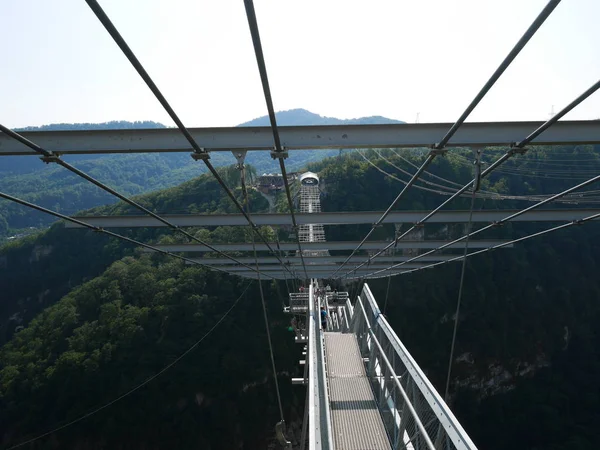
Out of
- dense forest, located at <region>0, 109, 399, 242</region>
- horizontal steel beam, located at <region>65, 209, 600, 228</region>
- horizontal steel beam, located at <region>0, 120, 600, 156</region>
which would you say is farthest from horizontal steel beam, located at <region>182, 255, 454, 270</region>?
dense forest, located at <region>0, 109, 399, 242</region>

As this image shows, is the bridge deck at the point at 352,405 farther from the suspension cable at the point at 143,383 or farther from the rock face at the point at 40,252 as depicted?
the rock face at the point at 40,252

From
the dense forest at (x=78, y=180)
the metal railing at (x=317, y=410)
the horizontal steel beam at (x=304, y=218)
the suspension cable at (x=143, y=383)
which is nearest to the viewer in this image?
the metal railing at (x=317, y=410)

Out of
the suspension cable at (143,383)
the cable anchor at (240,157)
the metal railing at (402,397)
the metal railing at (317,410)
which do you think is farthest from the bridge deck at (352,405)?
the suspension cable at (143,383)

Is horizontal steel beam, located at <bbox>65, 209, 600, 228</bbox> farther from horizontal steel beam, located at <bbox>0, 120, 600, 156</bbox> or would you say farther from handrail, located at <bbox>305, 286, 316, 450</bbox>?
horizontal steel beam, located at <bbox>0, 120, 600, 156</bbox>

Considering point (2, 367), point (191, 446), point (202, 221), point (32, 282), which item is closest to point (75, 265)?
point (32, 282)

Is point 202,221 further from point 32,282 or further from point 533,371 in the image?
point 32,282

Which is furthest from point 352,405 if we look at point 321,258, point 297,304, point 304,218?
point 297,304
